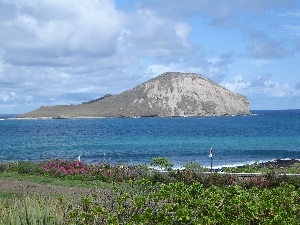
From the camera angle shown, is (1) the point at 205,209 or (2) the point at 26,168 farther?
(2) the point at 26,168

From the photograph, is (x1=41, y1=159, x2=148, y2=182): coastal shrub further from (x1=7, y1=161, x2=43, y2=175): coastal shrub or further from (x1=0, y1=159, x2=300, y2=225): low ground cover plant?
(x1=0, y1=159, x2=300, y2=225): low ground cover plant

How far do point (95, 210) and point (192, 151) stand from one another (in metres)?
53.3

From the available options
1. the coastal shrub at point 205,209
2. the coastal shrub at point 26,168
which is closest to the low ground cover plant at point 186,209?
the coastal shrub at point 205,209

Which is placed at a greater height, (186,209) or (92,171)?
(186,209)

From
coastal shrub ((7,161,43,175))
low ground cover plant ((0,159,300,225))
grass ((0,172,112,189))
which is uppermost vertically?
low ground cover plant ((0,159,300,225))

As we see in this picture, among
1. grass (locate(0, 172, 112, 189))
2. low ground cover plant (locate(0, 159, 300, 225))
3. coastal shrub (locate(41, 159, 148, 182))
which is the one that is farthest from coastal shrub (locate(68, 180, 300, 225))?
coastal shrub (locate(41, 159, 148, 182))

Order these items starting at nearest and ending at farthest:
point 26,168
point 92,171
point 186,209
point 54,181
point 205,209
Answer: point 186,209 → point 205,209 → point 54,181 → point 92,171 → point 26,168

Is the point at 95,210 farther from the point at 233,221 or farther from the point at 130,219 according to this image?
the point at 233,221

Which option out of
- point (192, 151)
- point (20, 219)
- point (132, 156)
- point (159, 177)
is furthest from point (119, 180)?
point (192, 151)

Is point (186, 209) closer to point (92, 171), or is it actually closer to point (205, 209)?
point (205, 209)

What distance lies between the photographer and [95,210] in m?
6.48

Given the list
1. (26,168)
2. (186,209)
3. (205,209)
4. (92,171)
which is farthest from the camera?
(26,168)

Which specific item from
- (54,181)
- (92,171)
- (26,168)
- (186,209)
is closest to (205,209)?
(186,209)

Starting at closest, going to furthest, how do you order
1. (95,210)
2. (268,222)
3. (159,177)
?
(268,222) < (95,210) < (159,177)
